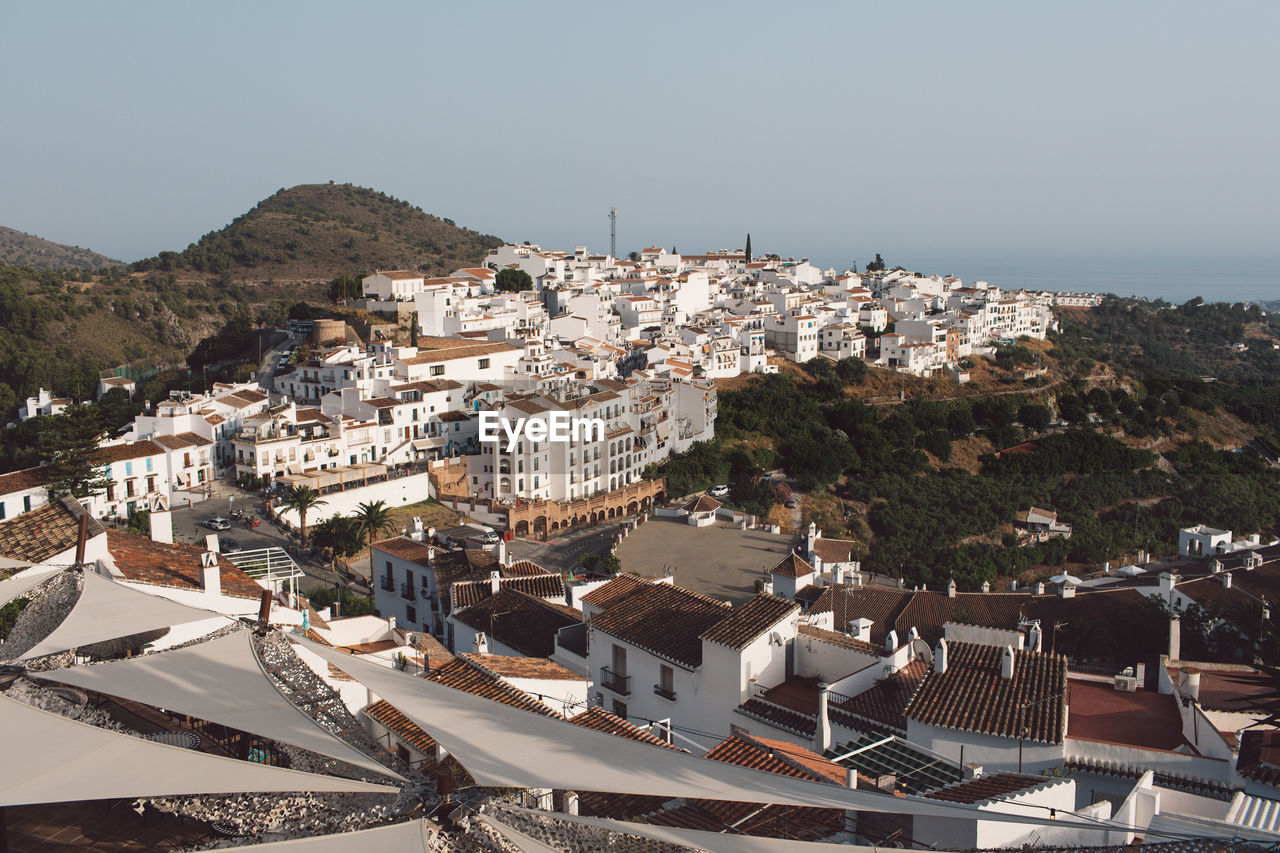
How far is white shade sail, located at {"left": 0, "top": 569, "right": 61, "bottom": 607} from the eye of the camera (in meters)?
9.20

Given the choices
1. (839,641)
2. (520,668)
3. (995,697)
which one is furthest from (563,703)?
(995,697)

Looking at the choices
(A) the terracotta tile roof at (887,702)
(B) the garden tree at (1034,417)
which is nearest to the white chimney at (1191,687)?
(A) the terracotta tile roof at (887,702)

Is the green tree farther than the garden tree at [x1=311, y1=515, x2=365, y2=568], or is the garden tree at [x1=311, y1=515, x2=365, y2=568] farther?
the green tree

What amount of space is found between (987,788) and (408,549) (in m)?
16.3

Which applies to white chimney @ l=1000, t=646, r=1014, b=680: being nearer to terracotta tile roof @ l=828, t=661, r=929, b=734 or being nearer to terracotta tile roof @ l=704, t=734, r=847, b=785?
terracotta tile roof @ l=828, t=661, r=929, b=734

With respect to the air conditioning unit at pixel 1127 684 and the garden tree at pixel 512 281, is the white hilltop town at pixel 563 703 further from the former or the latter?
the garden tree at pixel 512 281

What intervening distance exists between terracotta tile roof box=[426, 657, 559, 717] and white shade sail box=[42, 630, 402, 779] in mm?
1971

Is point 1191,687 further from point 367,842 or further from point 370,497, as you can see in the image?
point 370,497

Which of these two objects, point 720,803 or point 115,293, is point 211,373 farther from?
point 720,803

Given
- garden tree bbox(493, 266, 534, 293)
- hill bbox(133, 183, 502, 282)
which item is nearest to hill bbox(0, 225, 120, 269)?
hill bbox(133, 183, 502, 282)

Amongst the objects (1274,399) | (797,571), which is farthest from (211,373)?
(1274,399)

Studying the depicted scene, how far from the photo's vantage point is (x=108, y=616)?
7938mm

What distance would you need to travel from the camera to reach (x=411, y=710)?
20.2 ft

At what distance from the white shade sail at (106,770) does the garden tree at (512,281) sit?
5566cm
